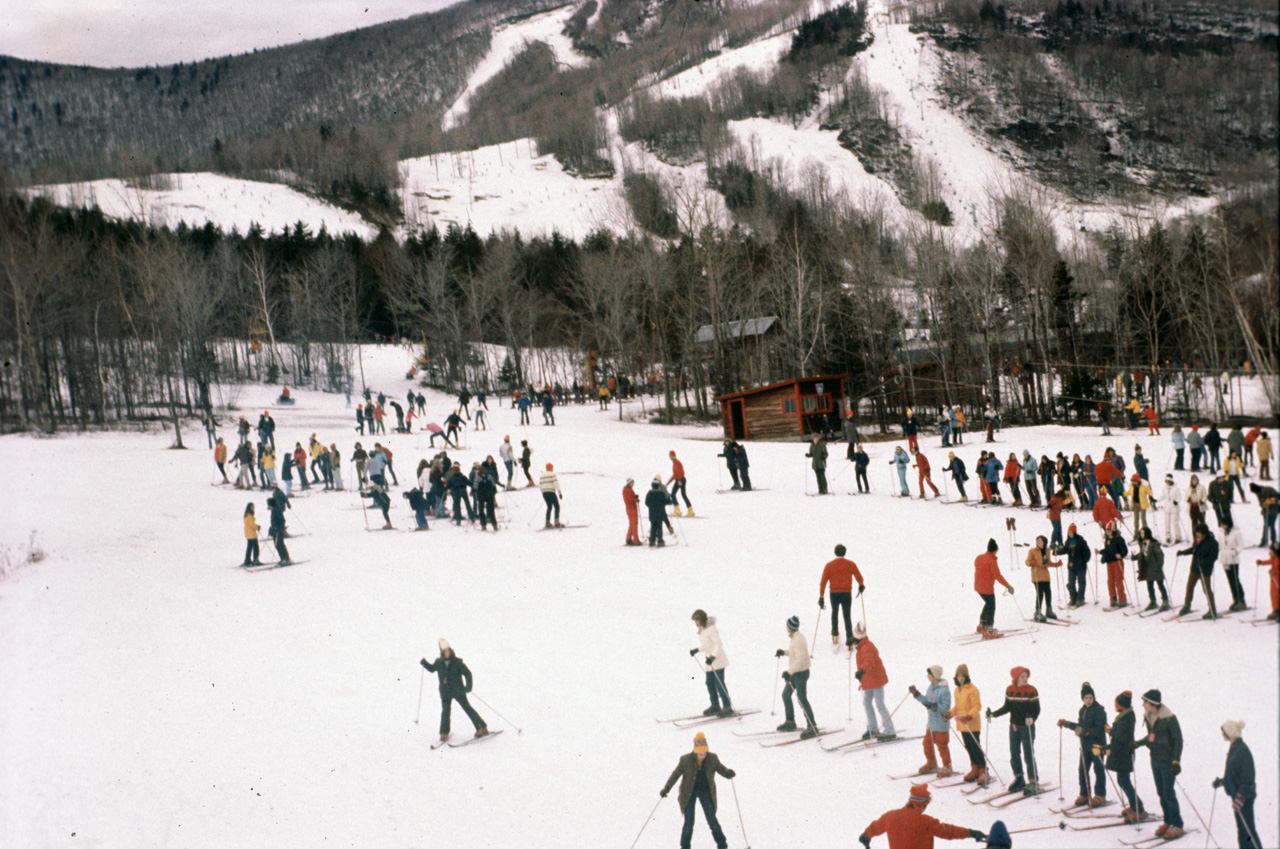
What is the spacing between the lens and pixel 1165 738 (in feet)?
18.3

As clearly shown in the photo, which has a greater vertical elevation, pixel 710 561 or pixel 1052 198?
pixel 1052 198

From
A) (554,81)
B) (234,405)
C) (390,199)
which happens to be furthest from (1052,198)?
(554,81)

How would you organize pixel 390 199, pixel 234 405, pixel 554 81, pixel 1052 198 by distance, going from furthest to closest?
1. pixel 554 81
2. pixel 390 199
3. pixel 234 405
4. pixel 1052 198

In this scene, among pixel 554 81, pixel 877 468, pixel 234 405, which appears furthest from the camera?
pixel 554 81

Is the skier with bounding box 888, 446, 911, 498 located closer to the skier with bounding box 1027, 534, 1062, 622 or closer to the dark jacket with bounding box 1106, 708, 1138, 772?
the skier with bounding box 1027, 534, 1062, 622

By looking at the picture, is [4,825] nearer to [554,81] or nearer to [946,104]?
[946,104]

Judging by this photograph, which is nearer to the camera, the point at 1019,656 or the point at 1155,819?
the point at 1155,819

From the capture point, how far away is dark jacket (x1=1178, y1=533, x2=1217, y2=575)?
265 inches

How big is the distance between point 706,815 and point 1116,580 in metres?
6.23

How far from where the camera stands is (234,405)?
39375 mm

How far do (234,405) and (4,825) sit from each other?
3495 cm

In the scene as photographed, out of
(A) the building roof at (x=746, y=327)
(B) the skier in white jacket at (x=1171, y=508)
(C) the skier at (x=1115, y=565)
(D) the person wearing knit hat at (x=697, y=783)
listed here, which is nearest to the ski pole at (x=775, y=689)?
(D) the person wearing knit hat at (x=697, y=783)

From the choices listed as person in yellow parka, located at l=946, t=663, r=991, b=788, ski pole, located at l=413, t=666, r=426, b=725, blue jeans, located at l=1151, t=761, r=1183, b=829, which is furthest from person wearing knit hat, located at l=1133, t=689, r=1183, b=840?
ski pole, located at l=413, t=666, r=426, b=725

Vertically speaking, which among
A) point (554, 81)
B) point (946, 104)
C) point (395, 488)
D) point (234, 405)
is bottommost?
point (395, 488)
